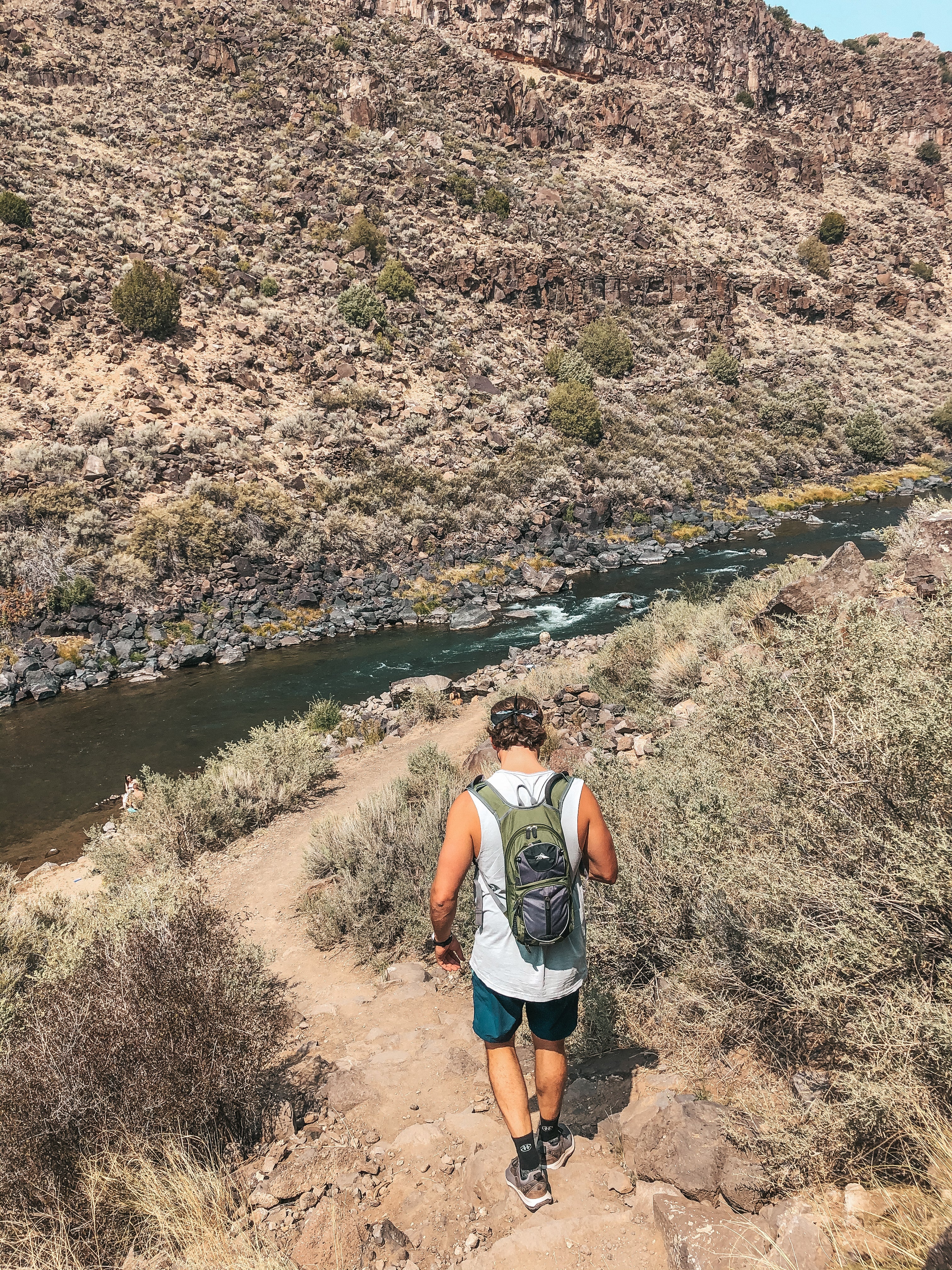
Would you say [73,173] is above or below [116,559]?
above

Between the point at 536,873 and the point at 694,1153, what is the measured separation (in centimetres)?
120

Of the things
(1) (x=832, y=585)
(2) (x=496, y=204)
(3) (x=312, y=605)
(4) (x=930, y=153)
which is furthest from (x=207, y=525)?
(4) (x=930, y=153)

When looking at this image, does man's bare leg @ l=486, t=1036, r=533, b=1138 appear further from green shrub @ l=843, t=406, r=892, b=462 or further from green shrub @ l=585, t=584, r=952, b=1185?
green shrub @ l=843, t=406, r=892, b=462

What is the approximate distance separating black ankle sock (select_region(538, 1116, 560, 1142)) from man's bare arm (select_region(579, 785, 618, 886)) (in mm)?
1063

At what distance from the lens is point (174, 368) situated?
78.9 ft

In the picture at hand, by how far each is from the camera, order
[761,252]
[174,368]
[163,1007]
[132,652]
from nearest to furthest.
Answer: [163,1007], [132,652], [174,368], [761,252]

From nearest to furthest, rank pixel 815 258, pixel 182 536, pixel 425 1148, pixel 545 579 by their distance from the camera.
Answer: pixel 425 1148 < pixel 182 536 < pixel 545 579 < pixel 815 258

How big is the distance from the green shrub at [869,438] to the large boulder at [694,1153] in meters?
38.2

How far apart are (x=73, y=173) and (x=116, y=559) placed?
23375 millimetres

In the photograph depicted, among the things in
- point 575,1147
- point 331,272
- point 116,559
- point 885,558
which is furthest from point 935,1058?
point 331,272

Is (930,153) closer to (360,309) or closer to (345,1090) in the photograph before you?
(360,309)

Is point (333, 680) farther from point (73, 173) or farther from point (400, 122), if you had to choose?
point (400, 122)

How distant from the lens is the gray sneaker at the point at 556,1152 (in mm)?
2750

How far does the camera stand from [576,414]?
94.7 feet
